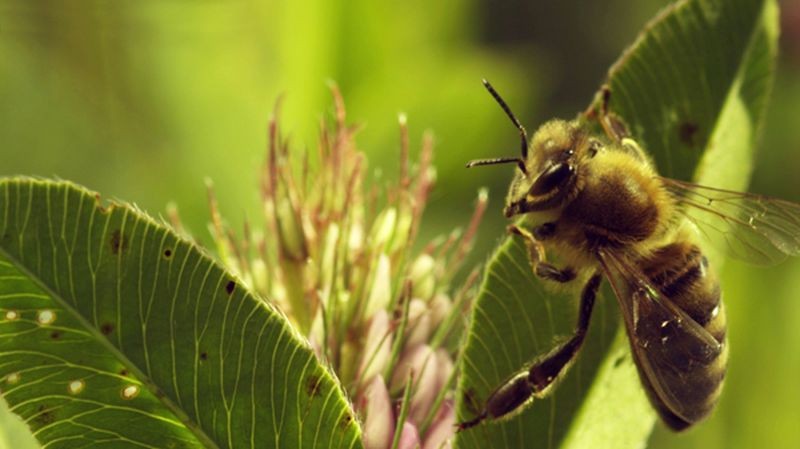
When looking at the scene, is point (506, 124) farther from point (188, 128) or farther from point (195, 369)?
point (195, 369)

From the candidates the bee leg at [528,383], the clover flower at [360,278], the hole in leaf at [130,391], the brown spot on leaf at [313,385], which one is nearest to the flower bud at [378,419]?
the clover flower at [360,278]

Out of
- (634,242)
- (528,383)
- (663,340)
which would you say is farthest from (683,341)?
(528,383)

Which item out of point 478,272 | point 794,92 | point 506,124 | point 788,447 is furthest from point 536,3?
point 478,272

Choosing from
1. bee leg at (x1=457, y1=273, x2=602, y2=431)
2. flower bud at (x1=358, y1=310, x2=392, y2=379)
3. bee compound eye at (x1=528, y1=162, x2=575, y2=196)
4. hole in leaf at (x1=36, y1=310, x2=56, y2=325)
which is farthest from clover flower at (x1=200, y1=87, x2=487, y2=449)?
hole in leaf at (x1=36, y1=310, x2=56, y2=325)

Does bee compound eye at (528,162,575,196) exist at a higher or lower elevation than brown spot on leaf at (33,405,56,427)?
lower

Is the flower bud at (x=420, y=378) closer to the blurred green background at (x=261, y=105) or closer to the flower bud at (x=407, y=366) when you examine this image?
the flower bud at (x=407, y=366)

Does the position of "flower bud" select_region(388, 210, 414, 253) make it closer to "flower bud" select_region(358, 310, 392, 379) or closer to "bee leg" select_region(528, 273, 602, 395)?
"flower bud" select_region(358, 310, 392, 379)
